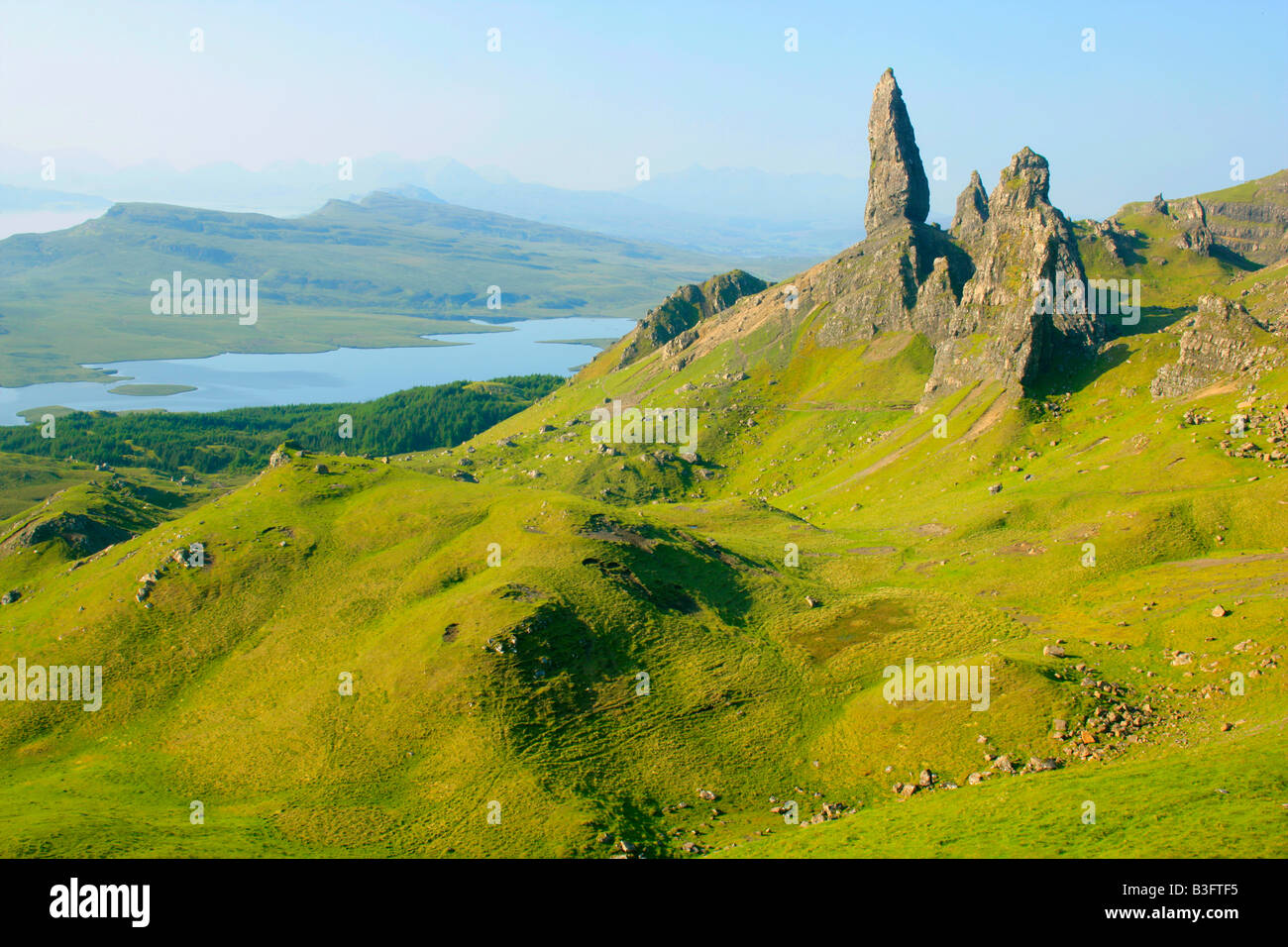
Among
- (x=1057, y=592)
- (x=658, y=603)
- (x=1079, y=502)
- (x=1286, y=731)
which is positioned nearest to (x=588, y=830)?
(x=658, y=603)

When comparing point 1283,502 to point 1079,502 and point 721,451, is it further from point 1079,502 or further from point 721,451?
point 721,451

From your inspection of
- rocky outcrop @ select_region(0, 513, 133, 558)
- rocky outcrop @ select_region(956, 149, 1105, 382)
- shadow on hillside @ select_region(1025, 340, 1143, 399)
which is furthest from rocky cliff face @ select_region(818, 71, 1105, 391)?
rocky outcrop @ select_region(0, 513, 133, 558)

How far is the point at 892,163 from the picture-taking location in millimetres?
182500

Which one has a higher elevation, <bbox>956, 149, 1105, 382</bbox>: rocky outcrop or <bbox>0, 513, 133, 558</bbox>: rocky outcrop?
<bbox>956, 149, 1105, 382</bbox>: rocky outcrop

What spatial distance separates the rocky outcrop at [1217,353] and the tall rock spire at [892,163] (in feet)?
282

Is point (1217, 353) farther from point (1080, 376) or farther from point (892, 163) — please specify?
point (892, 163)

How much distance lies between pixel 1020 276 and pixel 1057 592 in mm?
69257

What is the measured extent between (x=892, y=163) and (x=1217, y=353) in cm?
→ 9840

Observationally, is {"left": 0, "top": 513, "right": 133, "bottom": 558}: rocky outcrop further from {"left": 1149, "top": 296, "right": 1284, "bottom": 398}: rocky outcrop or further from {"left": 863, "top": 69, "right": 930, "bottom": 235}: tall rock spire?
{"left": 863, "top": 69, "right": 930, "bottom": 235}: tall rock spire

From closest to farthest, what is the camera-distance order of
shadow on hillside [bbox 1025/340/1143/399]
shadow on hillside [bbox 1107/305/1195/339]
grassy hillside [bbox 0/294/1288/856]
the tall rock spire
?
grassy hillside [bbox 0/294/1288/856]
shadow on hillside [bbox 1025/340/1143/399]
shadow on hillside [bbox 1107/305/1195/339]
the tall rock spire

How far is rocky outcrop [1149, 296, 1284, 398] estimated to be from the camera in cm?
9762

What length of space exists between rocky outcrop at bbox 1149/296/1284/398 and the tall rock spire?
85.9 m

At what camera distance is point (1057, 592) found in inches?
2995

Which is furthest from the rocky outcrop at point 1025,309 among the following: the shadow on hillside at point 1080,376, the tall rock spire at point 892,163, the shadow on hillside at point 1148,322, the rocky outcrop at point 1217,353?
the tall rock spire at point 892,163
